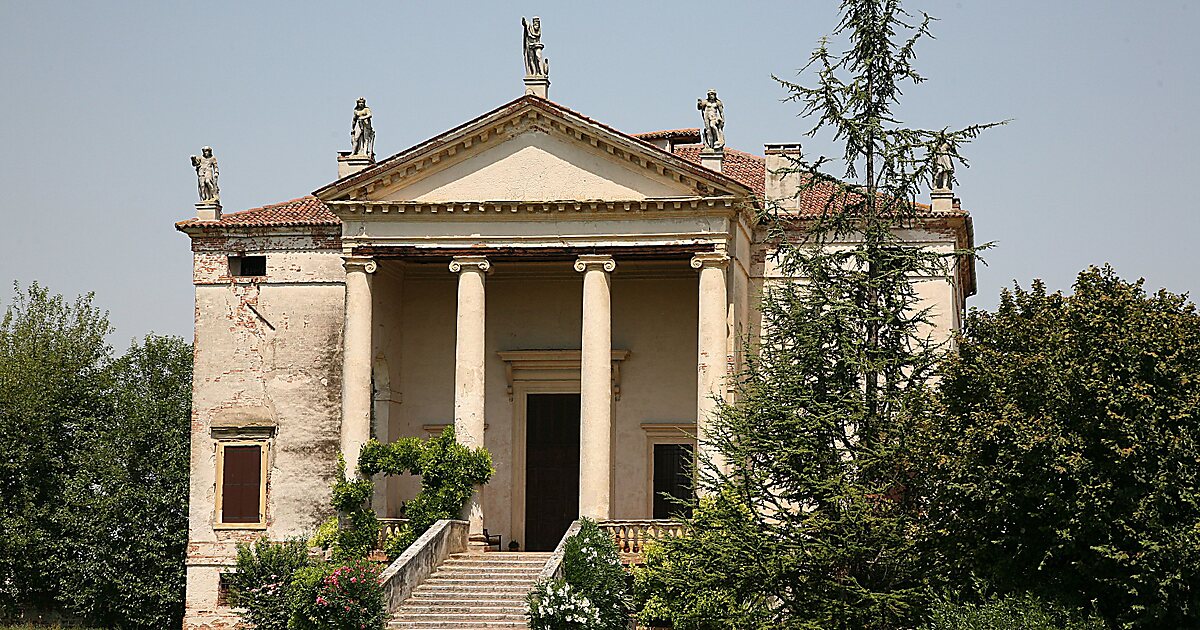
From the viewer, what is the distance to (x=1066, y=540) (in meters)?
18.1

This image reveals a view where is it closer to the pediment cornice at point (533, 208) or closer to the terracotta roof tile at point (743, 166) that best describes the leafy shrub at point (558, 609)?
the pediment cornice at point (533, 208)

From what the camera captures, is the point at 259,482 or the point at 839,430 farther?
the point at 259,482

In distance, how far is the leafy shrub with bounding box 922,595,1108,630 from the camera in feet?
57.4

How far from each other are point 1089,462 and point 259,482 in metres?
19.0

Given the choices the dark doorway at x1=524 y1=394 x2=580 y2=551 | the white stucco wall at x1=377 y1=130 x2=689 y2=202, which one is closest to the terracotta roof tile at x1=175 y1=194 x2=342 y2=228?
the white stucco wall at x1=377 y1=130 x2=689 y2=202

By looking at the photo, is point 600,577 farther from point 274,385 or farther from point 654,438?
point 274,385

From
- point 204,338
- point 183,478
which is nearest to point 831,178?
point 204,338

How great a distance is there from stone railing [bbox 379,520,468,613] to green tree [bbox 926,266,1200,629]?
9.49 meters

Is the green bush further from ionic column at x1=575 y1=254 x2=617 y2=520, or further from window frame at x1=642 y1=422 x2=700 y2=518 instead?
window frame at x1=642 y1=422 x2=700 y2=518

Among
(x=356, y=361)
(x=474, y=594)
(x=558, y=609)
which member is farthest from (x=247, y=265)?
(x=558, y=609)

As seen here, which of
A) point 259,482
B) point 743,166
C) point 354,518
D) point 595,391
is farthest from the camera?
point 743,166

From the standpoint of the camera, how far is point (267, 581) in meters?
27.7

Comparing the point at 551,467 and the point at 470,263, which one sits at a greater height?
the point at 470,263

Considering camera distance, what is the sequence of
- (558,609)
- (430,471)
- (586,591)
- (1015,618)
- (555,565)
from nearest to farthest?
(1015,618), (558,609), (586,591), (555,565), (430,471)
